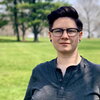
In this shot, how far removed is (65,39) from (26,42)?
43791mm

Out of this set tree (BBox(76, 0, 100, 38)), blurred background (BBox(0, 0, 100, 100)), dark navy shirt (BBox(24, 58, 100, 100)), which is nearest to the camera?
dark navy shirt (BBox(24, 58, 100, 100))

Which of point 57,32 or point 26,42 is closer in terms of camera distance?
point 57,32

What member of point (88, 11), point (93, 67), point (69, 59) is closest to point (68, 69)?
point (69, 59)

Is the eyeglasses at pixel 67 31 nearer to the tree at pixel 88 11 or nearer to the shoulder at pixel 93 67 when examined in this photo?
the shoulder at pixel 93 67

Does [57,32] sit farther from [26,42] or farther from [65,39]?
[26,42]

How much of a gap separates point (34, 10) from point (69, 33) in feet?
167

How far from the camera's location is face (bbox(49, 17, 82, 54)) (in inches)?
89.4

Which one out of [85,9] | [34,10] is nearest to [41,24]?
[34,10]

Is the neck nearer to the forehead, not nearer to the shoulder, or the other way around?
the shoulder

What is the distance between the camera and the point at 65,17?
2273 millimetres

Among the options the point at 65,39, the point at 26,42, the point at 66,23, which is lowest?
the point at 26,42

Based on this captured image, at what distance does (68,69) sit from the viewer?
231cm

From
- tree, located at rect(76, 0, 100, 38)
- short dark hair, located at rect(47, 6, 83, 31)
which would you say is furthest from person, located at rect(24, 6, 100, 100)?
tree, located at rect(76, 0, 100, 38)

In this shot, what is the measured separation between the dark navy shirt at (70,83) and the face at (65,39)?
0.16 meters
